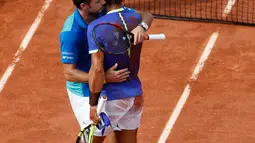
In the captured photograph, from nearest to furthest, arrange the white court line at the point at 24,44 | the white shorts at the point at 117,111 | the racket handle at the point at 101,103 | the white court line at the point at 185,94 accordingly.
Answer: the racket handle at the point at 101,103 < the white shorts at the point at 117,111 < the white court line at the point at 185,94 < the white court line at the point at 24,44

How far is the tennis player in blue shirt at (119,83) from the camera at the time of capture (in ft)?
22.1

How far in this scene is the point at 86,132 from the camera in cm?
716

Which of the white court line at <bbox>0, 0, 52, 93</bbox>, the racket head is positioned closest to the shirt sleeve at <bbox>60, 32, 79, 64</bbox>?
the racket head

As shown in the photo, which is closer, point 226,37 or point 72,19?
point 72,19

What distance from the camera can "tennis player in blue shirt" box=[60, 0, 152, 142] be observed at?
6.85 metres

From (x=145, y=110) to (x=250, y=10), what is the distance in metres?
3.65

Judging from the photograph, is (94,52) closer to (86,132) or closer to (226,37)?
(86,132)

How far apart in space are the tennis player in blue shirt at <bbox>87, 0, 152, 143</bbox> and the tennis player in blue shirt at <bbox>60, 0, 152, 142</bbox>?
0.32 feet

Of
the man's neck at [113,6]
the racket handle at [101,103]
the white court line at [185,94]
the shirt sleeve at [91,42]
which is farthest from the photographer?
the white court line at [185,94]

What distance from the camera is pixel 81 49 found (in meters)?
7.11

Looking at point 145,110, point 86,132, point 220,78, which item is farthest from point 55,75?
point 86,132

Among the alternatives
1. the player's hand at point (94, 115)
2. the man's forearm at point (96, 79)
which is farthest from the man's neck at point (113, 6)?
the player's hand at point (94, 115)

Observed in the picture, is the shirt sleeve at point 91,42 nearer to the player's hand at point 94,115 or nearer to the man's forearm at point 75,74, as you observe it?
the man's forearm at point 75,74

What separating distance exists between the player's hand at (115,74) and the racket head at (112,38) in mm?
183
